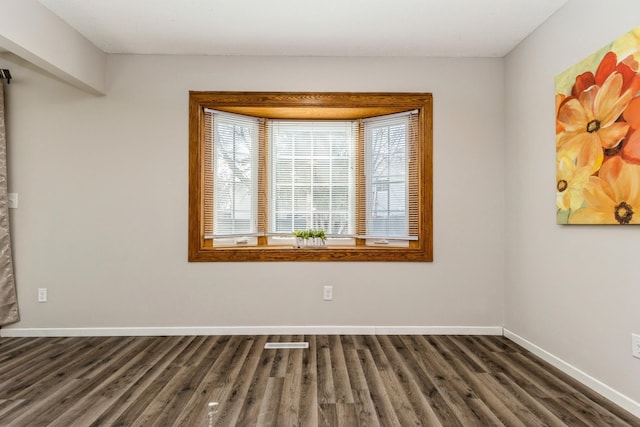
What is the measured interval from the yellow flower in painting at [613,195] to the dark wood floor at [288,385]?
3.53 ft

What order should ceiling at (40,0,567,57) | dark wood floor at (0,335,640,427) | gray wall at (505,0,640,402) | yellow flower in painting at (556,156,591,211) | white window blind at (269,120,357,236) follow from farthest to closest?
white window blind at (269,120,357,236)
ceiling at (40,0,567,57)
yellow flower in painting at (556,156,591,211)
gray wall at (505,0,640,402)
dark wood floor at (0,335,640,427)

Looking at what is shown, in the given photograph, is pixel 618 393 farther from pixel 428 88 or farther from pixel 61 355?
pixel 61 355

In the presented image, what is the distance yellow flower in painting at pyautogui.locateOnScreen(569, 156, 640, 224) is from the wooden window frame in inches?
48.8

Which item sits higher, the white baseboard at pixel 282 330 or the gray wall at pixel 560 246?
the gray wall at pixel 560 246

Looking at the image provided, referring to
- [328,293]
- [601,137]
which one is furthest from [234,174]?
[601,137]

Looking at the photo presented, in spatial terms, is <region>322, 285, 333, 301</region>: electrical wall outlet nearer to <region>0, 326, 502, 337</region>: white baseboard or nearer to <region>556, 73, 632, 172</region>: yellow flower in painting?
<region>0, 326, 502, 337</region>: white baseboard

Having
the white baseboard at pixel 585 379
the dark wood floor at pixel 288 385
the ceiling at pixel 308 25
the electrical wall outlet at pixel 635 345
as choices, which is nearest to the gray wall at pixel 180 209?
the ceiling at pixel 308 25

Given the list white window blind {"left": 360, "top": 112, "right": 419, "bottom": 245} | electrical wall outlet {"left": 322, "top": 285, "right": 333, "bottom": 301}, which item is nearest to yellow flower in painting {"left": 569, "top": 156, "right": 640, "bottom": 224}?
white window blind {"left": 360, "top": 112, "right": 419, "bottom": 245}

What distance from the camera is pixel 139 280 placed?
127 inches

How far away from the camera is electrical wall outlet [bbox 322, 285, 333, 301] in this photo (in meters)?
3.28

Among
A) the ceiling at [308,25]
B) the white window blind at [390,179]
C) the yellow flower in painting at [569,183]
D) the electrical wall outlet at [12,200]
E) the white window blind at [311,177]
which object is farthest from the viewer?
the white window blind at [311,177]

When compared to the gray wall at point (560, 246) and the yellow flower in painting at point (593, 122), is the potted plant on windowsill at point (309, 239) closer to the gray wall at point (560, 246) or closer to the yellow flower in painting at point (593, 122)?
the gray wall at point (560, 246)

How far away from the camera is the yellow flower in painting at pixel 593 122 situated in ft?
6.64

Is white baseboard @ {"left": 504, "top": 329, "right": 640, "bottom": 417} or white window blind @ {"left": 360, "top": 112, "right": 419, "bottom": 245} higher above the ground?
white window blind @ {"left": 360, "top": 112, "right": 419, "bottom": 245}
